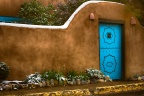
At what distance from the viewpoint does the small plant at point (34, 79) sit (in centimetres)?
690

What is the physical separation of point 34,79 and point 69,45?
177 centimetres

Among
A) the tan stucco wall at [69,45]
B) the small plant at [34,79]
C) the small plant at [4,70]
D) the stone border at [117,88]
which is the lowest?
the stone border at [117,88]

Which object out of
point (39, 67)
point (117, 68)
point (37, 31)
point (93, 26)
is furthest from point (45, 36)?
point (117, 68)

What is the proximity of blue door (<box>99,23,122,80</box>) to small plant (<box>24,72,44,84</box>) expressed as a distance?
9.13ft

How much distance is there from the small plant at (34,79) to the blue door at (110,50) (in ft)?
9.13

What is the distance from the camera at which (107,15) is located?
910 centimetres

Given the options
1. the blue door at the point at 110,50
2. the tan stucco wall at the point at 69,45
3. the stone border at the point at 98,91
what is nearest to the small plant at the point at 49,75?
the tan stucco wall at the point at 69,45

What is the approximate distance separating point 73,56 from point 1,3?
4.20 m

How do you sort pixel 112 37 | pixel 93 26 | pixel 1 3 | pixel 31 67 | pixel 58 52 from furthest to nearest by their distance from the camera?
pixel 1 3 → pixel 112 37 → pixel 93 26 → pixel 58 52 → pixel 31 67

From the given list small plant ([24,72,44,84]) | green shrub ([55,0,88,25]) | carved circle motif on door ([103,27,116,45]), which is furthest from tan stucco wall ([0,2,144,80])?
green shrub ([55,0,88,25])

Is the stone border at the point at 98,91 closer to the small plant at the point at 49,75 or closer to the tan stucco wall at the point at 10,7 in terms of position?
the small plant at the point at 49,75

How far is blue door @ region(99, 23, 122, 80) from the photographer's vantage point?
9.14 m

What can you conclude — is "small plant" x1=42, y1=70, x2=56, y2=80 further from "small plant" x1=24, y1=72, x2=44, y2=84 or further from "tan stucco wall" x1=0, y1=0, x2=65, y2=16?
"tan stucco wall" x1=0, y1=0, x2=65, y2=16

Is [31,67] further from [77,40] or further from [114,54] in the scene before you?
[114,54]
